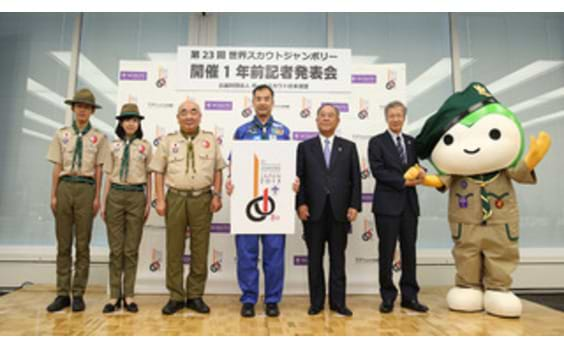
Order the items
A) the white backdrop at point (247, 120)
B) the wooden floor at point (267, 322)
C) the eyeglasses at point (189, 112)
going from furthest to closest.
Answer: the white backdrop at point (247, 120)
the eyeglasses at point (189, 112)
the wooden floor at point (267, 322)

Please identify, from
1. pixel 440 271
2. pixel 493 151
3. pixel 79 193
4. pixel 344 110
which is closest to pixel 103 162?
pixel 79 193

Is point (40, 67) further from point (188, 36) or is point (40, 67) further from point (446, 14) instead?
point (446, 14)

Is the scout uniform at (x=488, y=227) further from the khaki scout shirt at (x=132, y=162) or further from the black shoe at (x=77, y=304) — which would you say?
the black shoe at (x=77, y=304)

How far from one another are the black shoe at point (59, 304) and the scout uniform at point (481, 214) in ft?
9.32

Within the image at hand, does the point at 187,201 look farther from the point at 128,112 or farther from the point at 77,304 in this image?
the point at 77,304

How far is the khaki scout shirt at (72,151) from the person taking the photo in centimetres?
255

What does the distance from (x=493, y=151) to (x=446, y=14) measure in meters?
2.51

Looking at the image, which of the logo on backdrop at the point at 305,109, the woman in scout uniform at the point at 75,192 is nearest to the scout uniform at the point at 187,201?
the woman in scout uniform at the point at 75,192

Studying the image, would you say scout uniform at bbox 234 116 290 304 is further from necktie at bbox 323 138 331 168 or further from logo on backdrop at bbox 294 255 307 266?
logo on backdrop at bbox 294 255 307 266

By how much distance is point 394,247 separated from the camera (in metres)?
2.58

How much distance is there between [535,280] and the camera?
373cm

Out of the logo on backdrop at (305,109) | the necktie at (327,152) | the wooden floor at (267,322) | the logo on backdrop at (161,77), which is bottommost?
the wooden floor at (267,322)

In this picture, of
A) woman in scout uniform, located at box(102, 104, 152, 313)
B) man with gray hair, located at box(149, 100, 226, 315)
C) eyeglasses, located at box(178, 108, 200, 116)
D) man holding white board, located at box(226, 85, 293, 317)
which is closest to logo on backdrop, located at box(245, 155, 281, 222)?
man holding white board, located at box(226, 85, 293, 317)

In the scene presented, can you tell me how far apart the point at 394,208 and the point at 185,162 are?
1501 millimetres
